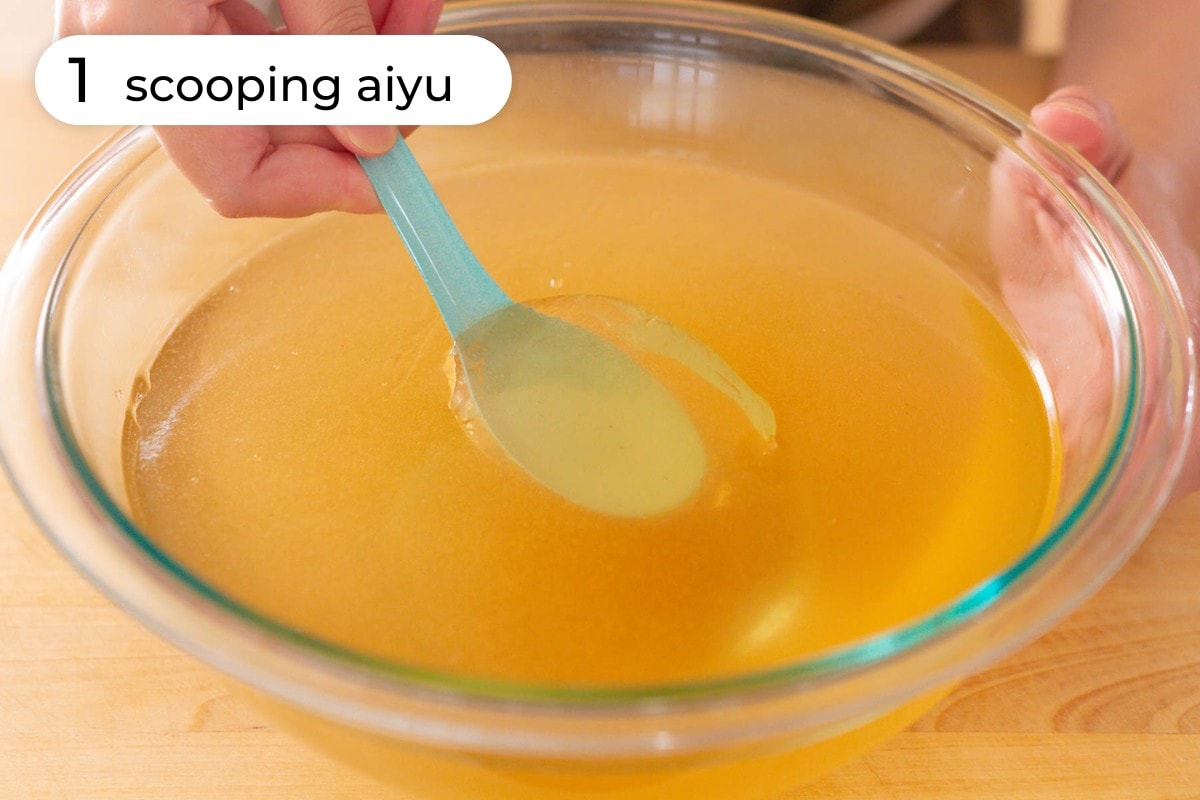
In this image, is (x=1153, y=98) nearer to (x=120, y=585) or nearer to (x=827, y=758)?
(x=827, y=758)

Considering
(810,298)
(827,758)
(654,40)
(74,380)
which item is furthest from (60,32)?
(827,758)

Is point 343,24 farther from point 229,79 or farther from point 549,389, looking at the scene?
point 549,389

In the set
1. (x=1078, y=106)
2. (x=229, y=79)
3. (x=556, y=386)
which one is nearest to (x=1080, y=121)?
(x=1078, y=106)

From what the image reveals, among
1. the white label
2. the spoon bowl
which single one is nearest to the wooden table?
the spoon bowl

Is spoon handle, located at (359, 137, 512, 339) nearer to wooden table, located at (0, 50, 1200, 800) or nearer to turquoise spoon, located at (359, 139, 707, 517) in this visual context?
turquoise spoon, located at (359, 139, 707, 517)

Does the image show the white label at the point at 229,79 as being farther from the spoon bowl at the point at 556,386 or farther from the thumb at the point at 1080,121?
the thumb at the point at 1080,121
